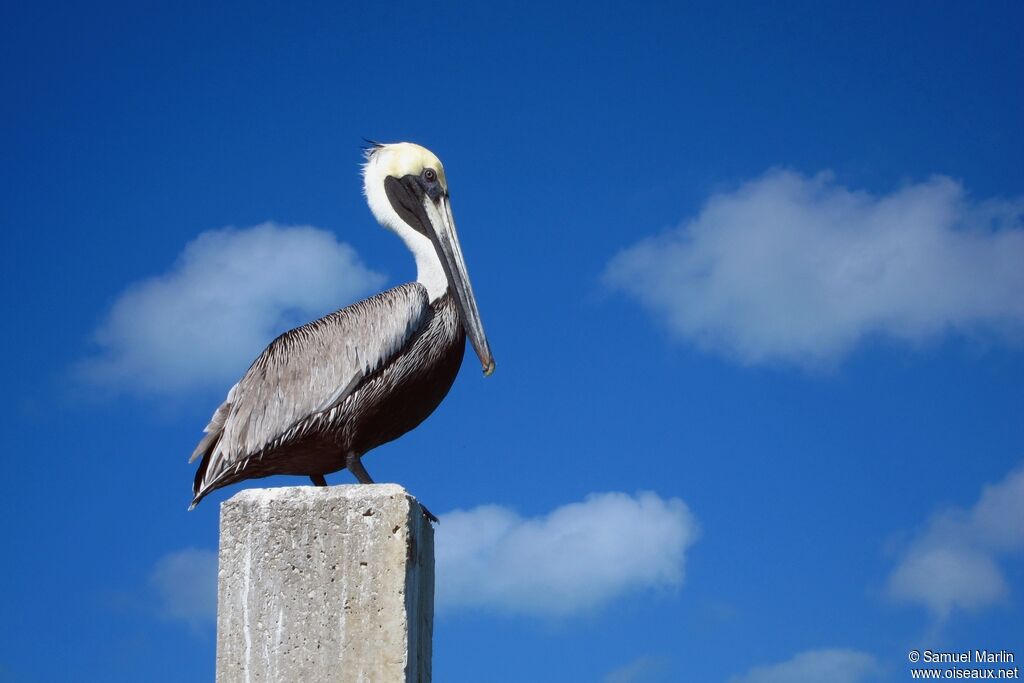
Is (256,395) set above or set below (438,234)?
below

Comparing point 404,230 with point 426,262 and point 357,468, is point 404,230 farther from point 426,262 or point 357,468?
point 357,468

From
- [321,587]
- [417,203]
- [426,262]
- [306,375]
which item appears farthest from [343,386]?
[417,203]

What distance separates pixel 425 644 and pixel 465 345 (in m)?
1.84

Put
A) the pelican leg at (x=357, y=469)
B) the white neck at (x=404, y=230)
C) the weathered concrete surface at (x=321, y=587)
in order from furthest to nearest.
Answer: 1. the white neck at (x=404, y=230)
2. the pelican leg at (x=357, y=469)
3. the weathered concrete surface at (x=321, y=587)

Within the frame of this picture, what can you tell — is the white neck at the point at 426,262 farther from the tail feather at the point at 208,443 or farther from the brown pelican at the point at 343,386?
the tail feather at the point at 208,443

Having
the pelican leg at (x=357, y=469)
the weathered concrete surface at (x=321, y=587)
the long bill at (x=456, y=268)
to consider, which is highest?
the long bill at (x=456, y=268)

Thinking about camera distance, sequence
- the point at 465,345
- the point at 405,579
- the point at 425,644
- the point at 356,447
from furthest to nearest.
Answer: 1. the point at 465,345
2. the point at 356,447
3. the point at 425,644
4. the point at 405,579

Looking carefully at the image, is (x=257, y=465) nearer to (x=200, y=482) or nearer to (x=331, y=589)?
(x=200, y=482)

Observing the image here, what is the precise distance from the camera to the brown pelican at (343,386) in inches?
260

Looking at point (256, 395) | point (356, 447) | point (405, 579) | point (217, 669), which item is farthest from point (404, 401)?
point (217, 669)

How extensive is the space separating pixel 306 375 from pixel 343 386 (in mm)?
253

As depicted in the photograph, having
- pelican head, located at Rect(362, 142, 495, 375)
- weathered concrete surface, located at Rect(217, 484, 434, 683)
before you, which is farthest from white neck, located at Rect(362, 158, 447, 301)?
weathered concrete surface, located at Rect(217, 484, 434, 683)

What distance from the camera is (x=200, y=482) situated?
6781 mm

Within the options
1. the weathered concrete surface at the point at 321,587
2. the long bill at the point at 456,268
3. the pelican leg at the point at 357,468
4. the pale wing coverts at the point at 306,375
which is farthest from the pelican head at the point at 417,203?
the weathered concrete surface at the point at 321,587
